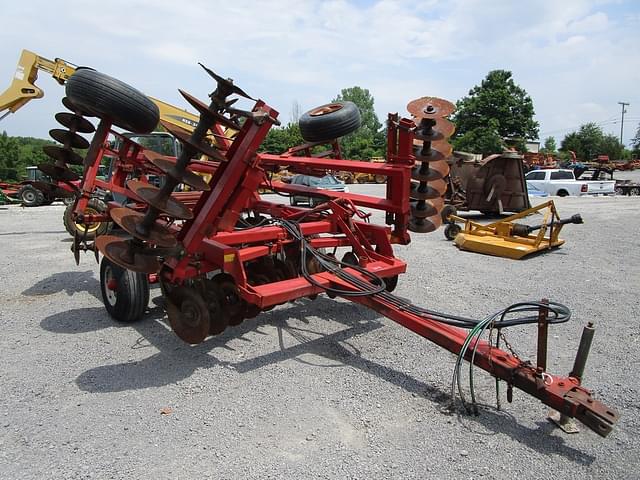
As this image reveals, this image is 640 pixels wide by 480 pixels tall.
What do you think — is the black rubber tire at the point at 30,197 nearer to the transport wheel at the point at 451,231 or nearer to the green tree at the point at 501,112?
the transport wheel at the point at 451,231

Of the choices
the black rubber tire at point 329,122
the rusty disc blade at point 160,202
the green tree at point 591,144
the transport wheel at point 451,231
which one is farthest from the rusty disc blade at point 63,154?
the green tree at point 591,144

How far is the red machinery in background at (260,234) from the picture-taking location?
9.95 ft

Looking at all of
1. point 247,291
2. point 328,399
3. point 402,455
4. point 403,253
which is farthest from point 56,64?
point 402,455

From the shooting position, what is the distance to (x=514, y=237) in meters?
8.84

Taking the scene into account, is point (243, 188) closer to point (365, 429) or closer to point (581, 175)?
point (365, 429)

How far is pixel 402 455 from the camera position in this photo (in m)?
2.66

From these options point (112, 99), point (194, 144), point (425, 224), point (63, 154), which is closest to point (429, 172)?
point (425, 224)

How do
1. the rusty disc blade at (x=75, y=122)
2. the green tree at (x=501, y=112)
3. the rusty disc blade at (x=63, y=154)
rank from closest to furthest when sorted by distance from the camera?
1. the rusty disc blade at (x=75, y=122)
2. the rusty disc blade at (x=63, y=154)
3. the green tree at (x=501, y=112)

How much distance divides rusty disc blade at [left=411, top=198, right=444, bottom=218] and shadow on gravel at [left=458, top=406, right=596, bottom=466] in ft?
7.59

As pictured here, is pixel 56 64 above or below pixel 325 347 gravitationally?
above

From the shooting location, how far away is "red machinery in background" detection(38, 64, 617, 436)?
3.03 meters

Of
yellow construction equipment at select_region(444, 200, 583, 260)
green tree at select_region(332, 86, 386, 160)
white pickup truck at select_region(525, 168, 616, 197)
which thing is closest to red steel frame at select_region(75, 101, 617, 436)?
yellow construction equipment at select_region(444, 200, 583, 260)

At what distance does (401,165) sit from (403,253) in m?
4.16

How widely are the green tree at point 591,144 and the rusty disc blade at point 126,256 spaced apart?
68.6 m
